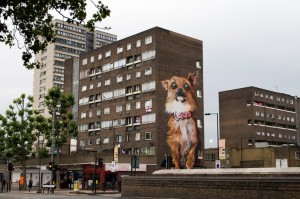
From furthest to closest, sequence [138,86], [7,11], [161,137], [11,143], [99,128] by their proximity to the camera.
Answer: [99,128] < [138,86] < [161,137] < [11,143] < [7,11]

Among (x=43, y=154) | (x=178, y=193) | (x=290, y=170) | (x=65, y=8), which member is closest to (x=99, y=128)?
(x=43, y=154)

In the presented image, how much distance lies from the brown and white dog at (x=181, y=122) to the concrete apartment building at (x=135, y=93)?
126 cm

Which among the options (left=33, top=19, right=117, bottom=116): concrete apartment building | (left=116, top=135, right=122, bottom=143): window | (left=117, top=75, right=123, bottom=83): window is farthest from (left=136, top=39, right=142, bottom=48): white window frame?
(left=33, top=19, right=117, bottom=116): concrete apartment building

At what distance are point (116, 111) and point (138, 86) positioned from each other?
7.13 m

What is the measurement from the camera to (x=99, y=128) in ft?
288

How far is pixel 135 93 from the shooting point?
8106 centimetres

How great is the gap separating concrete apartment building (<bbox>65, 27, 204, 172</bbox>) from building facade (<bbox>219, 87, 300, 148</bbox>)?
41838mm

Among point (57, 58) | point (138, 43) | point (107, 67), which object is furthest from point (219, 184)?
point (57, 58)

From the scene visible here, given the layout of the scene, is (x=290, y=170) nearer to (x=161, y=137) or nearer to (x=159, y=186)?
(x=159, y=186)

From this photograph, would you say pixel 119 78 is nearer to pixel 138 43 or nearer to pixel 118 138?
pixel 138 43

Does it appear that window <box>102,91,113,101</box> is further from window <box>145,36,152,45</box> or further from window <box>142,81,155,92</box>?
window <box>145,36,152,45</box>

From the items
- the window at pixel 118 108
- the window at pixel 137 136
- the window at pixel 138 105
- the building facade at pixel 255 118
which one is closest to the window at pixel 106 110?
the window at pixel 118 108

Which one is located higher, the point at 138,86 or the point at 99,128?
the point at 138,86

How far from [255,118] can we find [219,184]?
98547 mm
